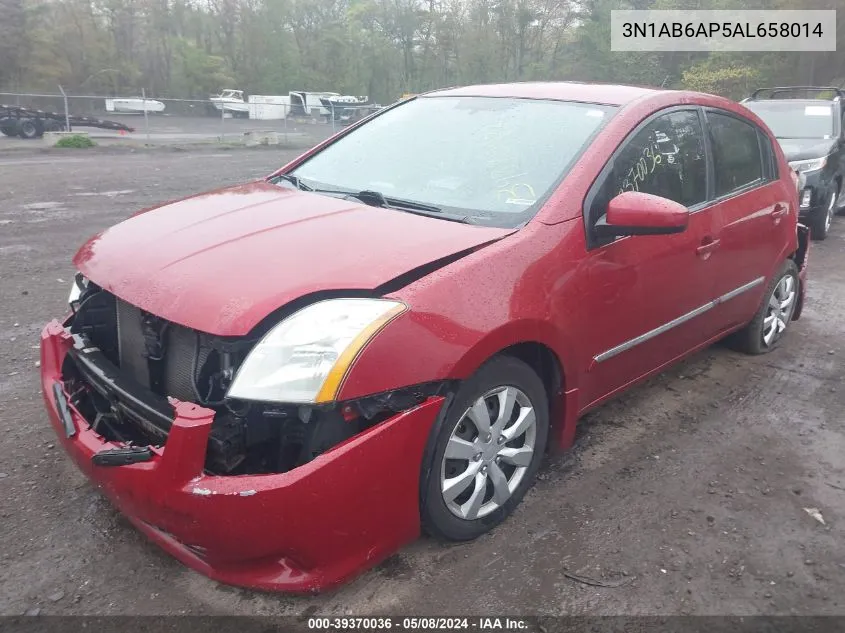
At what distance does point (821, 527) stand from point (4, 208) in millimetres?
10305

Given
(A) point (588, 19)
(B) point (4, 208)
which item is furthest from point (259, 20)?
(B) point (4, 208)

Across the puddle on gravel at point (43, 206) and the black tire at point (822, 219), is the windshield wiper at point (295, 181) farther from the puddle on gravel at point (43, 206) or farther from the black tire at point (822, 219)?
the puddle on gravel at point (43, 206)

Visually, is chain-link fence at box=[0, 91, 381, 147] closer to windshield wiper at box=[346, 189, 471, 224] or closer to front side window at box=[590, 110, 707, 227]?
windshield wiper at box=[346, 189, 471, 224]

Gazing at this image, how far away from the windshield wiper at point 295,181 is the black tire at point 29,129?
22.5m

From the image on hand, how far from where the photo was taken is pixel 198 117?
103 ft

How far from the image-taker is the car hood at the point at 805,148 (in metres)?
8.34

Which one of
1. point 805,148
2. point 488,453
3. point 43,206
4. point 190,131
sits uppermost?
point 190,131

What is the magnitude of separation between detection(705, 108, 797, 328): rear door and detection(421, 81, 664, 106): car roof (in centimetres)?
61

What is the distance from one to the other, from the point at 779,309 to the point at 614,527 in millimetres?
2736

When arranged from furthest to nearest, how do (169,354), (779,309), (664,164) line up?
(779,309)
(664,164)
(169,354)

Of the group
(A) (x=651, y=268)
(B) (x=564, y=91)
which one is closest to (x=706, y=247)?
(A) (x=651, y=268)

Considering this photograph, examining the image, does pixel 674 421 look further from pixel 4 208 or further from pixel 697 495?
pixel 4 208

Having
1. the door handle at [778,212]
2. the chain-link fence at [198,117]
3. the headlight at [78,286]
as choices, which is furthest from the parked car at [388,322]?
the chain-link fence at [198,117]

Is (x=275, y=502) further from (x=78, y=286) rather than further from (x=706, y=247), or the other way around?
(x=706, y=247)
